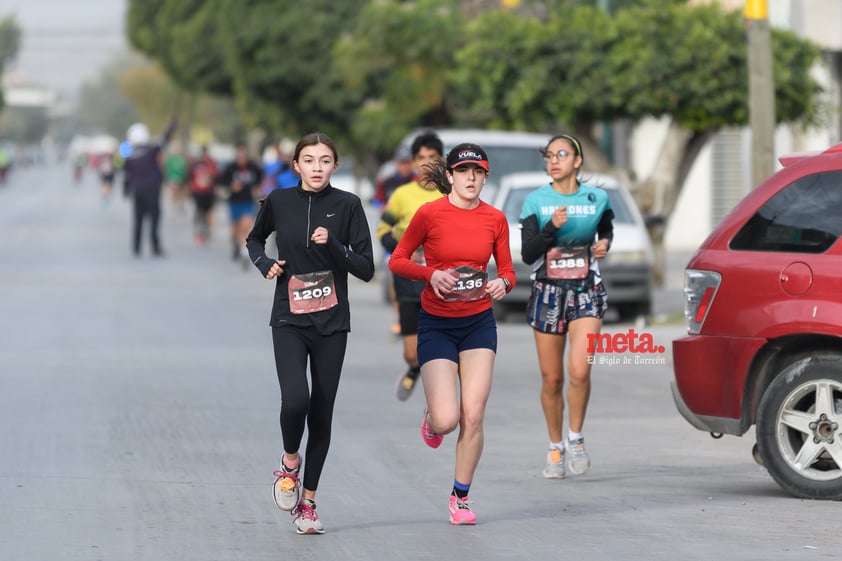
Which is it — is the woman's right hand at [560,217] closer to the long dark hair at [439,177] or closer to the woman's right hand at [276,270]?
the long dark hair at [439,177]

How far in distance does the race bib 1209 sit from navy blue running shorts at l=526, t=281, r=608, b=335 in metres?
2.01

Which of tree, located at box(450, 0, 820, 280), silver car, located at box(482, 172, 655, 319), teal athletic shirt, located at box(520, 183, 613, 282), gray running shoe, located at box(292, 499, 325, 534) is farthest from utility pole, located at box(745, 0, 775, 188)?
gray running shoe, located at box(292, 499, 325, 534)

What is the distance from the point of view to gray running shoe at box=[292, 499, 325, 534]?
7.99 meters

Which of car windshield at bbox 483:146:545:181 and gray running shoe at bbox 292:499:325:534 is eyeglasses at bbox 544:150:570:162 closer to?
gray running shoe at bbox 292:499:325:534

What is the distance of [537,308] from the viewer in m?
9.79

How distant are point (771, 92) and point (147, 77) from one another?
94.9 m

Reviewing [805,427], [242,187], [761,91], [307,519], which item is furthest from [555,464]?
[242,187]

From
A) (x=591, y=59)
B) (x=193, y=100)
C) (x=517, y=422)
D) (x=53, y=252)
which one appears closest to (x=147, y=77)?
(x=193, y=100)

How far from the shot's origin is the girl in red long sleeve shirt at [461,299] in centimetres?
826

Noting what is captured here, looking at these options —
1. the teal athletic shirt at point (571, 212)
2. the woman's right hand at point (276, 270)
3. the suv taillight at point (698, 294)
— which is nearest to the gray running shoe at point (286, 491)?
the woman's right hand at point (276, 270)

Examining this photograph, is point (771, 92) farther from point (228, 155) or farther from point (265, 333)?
point (228, 155)

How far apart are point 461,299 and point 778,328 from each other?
1.67 metres

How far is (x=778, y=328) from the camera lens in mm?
8891

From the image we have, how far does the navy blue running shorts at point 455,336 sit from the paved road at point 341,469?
772 millimetres
